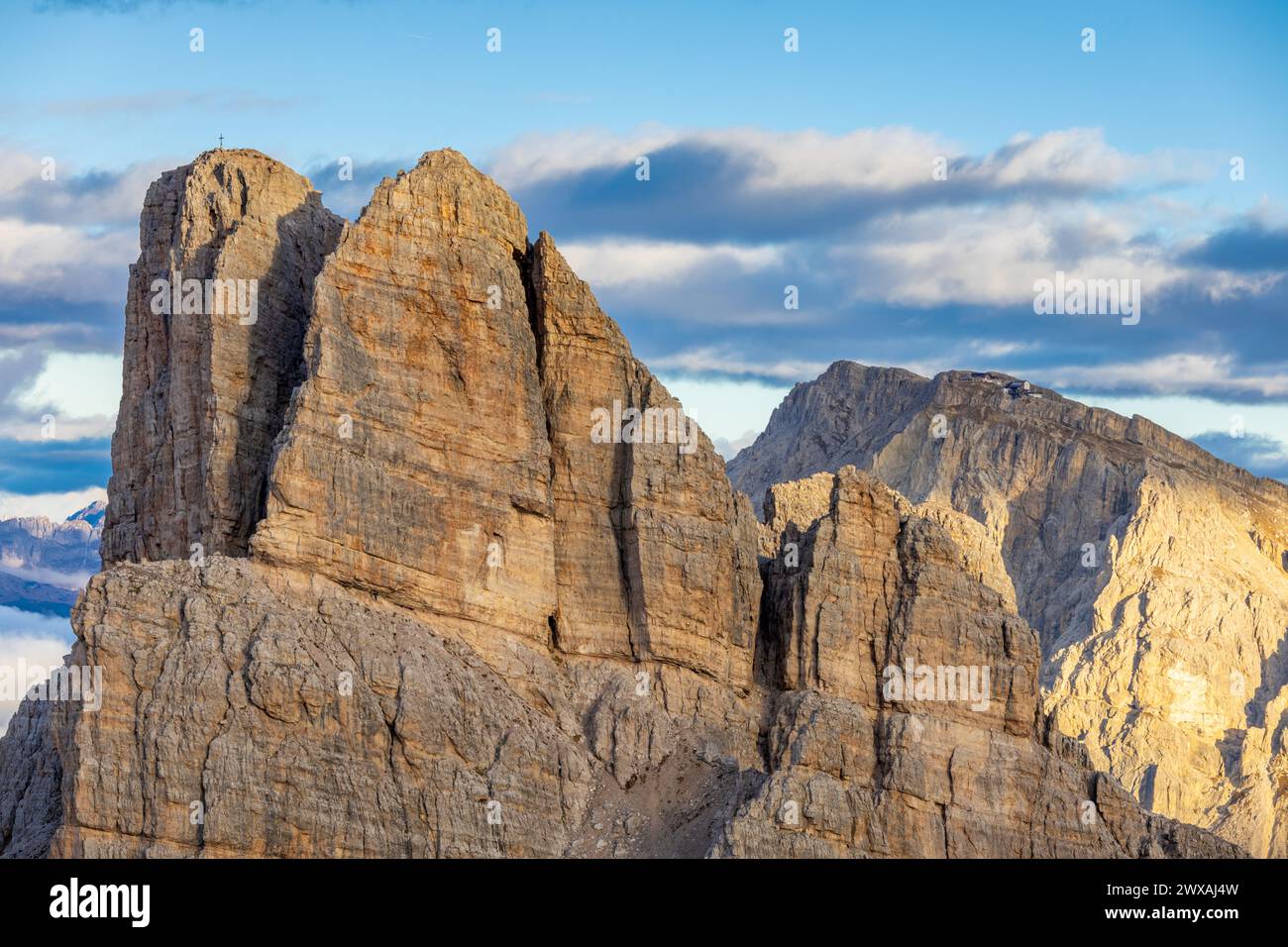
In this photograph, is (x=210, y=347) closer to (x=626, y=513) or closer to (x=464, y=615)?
(x=464, y=615)

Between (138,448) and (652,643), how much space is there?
28.4m

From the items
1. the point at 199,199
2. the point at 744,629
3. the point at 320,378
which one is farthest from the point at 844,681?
the point at 199,199

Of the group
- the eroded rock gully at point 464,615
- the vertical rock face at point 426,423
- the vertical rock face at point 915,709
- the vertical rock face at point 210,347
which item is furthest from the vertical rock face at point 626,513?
the vertical rock face at point 210,347

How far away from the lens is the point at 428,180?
144750mm

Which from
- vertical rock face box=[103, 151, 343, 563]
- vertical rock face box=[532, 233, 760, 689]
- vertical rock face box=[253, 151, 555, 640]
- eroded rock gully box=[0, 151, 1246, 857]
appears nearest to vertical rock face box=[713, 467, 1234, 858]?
eroded rock gully box=[0, 151, 1246, 857]

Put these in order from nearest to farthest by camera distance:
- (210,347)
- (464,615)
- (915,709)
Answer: (464,615), (210,347), (915,709)

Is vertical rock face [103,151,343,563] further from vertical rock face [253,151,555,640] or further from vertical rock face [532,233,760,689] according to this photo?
vertical rock face [532,233,760,689]

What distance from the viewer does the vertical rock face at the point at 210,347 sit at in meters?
142

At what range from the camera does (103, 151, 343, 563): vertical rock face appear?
466 feet

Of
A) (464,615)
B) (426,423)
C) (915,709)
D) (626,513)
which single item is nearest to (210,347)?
(426,423)

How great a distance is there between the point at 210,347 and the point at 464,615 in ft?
59.8

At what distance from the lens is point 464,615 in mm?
142000

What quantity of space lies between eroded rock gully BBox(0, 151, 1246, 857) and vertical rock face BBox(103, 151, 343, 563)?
0.66 ft

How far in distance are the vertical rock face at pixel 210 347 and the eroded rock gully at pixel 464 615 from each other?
0.66 ft
